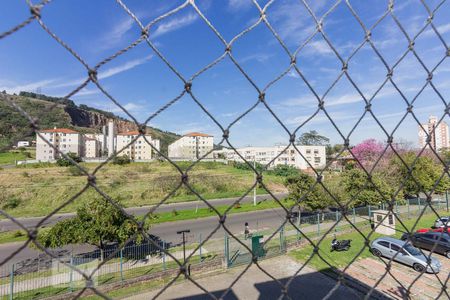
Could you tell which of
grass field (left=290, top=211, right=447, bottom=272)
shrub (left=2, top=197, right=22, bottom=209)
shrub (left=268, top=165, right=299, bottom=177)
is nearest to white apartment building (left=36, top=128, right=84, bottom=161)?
grass field (left=290, top=211, right=447, bottom=272)

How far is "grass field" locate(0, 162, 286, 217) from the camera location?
19625 mm

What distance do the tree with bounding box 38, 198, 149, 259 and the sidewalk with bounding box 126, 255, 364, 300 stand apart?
1952 millimetres

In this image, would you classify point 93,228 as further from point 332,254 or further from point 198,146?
point 332,254

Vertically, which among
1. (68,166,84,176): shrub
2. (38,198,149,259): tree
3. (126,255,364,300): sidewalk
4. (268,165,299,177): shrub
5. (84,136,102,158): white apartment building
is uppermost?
(84,136,102,158): white apartment building

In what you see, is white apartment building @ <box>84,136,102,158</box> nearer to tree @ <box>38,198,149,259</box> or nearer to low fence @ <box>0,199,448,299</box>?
low fence @ <box>0,199,448,299</box>

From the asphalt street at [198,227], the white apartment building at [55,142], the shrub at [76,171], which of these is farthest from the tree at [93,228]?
the white apartment building at [55,142]

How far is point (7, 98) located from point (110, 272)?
876 cm

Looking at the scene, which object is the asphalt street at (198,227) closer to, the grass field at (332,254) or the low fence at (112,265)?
the low fence at (112,265)

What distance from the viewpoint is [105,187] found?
2261 cm

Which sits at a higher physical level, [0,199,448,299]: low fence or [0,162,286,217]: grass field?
[0,162,286,217]: grass field

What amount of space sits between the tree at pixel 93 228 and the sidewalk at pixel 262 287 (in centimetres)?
195

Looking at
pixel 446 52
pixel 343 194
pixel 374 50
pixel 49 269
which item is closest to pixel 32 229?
pixel 374 50

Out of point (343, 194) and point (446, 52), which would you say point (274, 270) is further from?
point (446, 52)

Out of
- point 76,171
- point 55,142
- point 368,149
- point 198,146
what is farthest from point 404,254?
point 368,149
